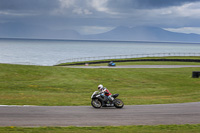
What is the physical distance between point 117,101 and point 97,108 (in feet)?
4.40

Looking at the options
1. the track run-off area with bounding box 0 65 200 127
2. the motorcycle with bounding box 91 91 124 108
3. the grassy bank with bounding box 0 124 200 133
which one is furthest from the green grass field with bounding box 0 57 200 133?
the grassy bank with bounding box 0 124 200 133

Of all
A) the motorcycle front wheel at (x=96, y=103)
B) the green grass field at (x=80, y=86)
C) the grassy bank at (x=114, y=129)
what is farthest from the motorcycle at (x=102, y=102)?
the grassy bank at (x=114, y=129)

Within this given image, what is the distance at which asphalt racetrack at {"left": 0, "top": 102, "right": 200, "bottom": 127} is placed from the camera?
45.0 ft

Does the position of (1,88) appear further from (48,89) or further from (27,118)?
(27,118)

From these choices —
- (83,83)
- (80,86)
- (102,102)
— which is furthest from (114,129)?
(83,83)

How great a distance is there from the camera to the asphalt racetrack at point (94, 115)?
13711 millimetres

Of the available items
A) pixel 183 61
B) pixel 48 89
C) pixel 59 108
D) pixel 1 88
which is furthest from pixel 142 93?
pixel 183 61

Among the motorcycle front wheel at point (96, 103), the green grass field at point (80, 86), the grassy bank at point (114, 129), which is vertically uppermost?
the green grass field at point (80, 86)

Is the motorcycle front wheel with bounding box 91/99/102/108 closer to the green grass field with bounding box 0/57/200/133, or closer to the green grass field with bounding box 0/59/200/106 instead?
the green grass field with bounding box 0/57/200/133

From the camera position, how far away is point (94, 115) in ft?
50.9

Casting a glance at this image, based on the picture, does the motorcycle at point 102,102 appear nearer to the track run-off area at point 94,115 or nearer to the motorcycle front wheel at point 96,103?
the motorcycle front wheel at point 96,103

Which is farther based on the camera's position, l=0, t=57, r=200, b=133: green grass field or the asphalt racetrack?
l=0, t=57, r=200, b=133: green grass field

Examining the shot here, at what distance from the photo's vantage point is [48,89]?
92.5ft

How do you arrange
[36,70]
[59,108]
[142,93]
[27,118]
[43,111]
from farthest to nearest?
[36,70]
[142,93]
[59,108]
[43,111]
[27,118]
